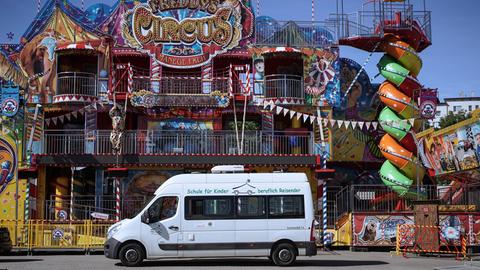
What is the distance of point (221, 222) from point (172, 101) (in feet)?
40.0

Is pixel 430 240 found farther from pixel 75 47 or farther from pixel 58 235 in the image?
pixel 75 47

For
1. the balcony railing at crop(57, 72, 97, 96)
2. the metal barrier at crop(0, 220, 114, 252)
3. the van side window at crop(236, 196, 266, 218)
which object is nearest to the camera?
the van side window at crop(236, 196, 266, 218)

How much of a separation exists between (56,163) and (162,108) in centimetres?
568

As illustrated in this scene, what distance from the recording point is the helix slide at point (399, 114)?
93.7 feet

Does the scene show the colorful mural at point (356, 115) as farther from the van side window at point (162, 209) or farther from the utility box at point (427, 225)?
the van side window at point (162, 209)

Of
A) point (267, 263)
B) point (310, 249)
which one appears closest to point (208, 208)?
point (267, 263)

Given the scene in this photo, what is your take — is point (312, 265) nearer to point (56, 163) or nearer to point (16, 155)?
point (56, 163)

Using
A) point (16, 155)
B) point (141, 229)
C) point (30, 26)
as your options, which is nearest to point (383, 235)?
point (141, 229)

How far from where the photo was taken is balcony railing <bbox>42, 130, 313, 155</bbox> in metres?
29.8

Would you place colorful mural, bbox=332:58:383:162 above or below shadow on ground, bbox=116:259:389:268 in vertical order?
above

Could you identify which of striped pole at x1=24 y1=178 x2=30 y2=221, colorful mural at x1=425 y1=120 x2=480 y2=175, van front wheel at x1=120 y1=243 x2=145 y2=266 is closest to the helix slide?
colorful mural at x1=425 y1=120 x2=480 y2=175

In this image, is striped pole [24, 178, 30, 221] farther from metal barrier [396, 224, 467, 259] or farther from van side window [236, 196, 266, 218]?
metal barrier [396, 224, 467, 259]

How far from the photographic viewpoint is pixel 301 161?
29.1m

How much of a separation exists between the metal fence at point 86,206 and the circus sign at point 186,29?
711 cm
